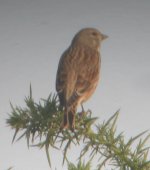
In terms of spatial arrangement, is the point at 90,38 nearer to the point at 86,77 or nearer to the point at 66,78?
the point at 86,77

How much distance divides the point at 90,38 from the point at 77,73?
5.81ft

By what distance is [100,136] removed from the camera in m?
2.33

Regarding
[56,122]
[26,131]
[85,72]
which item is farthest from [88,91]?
[26,131]

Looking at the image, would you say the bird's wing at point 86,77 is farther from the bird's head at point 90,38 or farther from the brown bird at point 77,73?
the bird's head at point 90,38

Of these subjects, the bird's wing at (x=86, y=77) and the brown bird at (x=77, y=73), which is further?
the bird's wing at (x=86, y=77)

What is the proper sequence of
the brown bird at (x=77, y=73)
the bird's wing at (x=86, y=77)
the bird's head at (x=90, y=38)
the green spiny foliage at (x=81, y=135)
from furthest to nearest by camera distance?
the bird's head at (x=90, y=38) < the bird's wing at (x=86, y=77) < the brown bird at (x=77, y=73) < the green spiny foliage at (x=81, y=135)

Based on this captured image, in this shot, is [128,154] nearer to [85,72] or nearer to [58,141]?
[58,141]

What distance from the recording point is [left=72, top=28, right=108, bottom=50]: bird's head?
6118 mm

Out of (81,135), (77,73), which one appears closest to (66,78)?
(77,73)

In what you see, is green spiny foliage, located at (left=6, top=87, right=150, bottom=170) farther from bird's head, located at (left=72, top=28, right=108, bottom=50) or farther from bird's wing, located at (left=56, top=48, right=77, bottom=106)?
bird's head, located at (left=72, top=28, right=108, bottom=50)

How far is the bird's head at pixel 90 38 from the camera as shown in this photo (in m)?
6.12

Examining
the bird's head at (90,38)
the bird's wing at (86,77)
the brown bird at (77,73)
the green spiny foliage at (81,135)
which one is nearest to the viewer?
the green spiny foliage at (81,135)

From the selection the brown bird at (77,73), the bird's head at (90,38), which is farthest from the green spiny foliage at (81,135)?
the bird's head at (90,38)

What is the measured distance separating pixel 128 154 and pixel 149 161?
0.54ft
